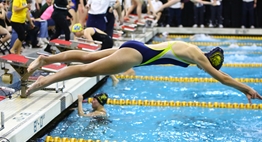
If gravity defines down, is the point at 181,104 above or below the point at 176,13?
below

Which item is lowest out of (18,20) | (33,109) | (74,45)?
(33,109)

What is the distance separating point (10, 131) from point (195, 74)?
574 cm

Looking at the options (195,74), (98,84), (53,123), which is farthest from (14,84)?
(195,74)

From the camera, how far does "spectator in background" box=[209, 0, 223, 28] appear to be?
15605mm

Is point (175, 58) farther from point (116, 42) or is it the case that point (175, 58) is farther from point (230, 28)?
point (230, 28)

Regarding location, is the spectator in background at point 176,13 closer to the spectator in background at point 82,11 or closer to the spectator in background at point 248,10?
the spectator in background at point 248,10

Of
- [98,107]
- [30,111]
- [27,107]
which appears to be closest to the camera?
[30,111]

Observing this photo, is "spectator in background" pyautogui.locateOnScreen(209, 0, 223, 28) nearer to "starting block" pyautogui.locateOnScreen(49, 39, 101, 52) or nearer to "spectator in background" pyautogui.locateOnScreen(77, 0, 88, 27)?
"spectator in background" pyautogui.locateOnScreen(77, 0, 88, 27)

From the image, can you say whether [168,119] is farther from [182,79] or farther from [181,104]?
[182,79]

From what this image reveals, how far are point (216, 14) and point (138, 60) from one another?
11800mm

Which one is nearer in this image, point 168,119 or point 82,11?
point 168,119

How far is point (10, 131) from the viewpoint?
4.66 metres

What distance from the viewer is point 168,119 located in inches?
260

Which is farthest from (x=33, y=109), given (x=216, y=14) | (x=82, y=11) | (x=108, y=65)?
(x=216, y=14)
